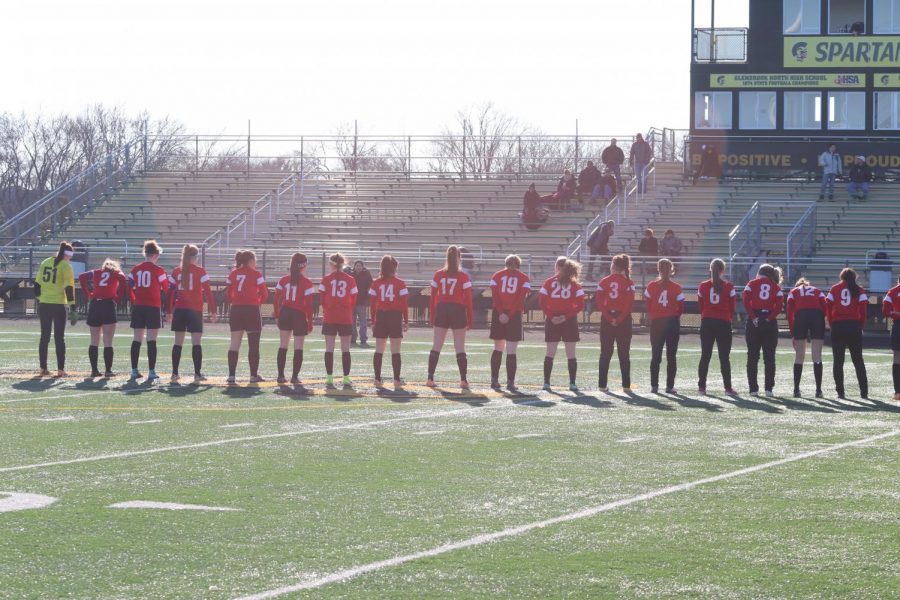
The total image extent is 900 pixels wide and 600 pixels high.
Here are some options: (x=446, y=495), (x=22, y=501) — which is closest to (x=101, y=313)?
(x=22, y=501)

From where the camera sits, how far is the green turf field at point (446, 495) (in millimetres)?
6191

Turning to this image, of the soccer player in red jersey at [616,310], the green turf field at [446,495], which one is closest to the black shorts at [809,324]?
the green turf field at [446,495]

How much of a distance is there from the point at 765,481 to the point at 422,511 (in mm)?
2643

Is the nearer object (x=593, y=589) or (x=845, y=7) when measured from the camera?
(x=593, y=589)

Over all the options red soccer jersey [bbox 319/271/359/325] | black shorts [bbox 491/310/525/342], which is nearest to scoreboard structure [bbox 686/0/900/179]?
black shorts [bbox 491/310/525/342]

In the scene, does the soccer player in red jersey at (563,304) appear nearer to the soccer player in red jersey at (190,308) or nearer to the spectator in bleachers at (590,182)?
the soccer player in red jersey at (190,308)

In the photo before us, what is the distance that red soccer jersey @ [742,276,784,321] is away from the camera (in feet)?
52.4

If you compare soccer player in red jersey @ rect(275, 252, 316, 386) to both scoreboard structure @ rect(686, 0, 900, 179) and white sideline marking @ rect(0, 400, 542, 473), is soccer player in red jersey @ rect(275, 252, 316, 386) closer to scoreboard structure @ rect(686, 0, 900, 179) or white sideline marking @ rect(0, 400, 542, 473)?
white sideline marking @ rect(0, 400, 542, 473)

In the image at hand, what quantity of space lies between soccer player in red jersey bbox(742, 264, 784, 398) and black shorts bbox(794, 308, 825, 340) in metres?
0.26

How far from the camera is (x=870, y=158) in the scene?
124ft

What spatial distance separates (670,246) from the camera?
3297cm

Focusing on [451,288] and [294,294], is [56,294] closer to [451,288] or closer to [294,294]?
[294,294]

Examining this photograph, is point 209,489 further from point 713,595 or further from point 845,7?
point 845,7

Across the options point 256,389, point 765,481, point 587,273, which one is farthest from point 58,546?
point 587,273
